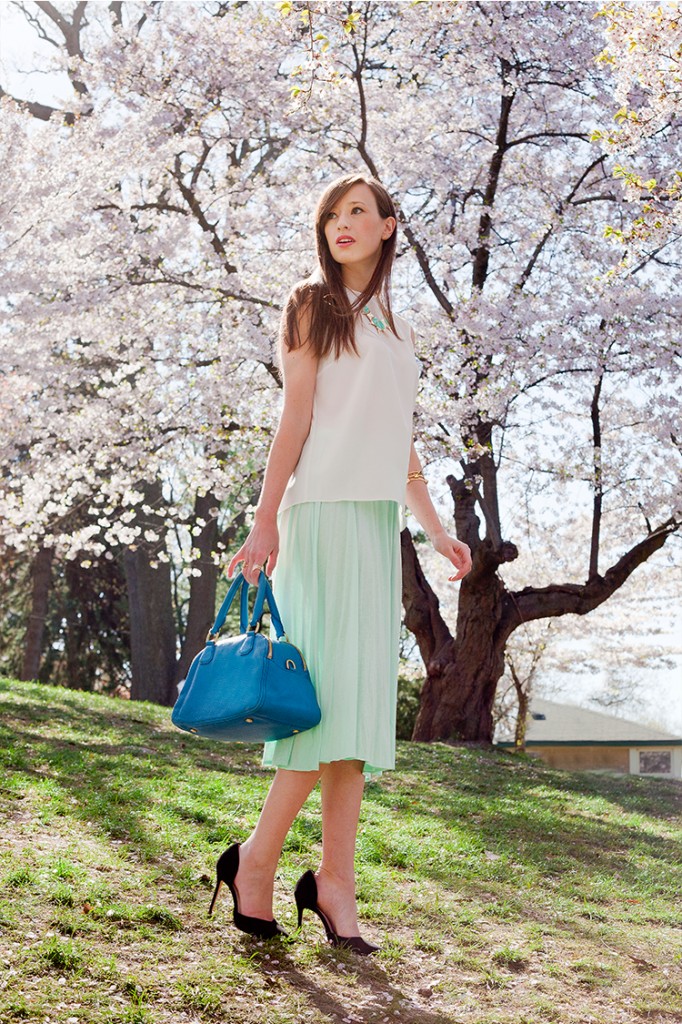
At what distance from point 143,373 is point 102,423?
765 millimetres

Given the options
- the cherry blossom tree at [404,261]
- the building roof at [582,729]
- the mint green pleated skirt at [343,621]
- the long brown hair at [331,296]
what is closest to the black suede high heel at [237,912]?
the mint green pleated skirt at [343,621]

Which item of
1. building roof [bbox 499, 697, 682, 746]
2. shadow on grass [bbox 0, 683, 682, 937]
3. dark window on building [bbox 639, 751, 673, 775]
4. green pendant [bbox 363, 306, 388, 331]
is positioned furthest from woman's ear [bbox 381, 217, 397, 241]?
dark window on building [bbox 639, 751, 673, 775]

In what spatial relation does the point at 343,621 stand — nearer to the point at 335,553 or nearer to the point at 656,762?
the point at 335,553

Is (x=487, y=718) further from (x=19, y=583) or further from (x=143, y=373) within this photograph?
(x=19, y=583)

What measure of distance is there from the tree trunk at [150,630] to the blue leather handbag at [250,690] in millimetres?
12307

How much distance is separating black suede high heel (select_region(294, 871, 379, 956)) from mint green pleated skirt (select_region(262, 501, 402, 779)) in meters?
0.33

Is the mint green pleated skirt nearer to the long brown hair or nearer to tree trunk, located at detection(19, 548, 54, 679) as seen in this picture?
the long brown hair

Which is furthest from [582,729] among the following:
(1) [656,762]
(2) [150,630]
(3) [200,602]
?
(2) [150,630]

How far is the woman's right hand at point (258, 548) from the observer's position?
260 centimetres

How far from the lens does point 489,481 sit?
9.50 m

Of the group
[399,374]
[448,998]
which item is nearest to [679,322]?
[399,374]

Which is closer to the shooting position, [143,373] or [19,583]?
[143,373]

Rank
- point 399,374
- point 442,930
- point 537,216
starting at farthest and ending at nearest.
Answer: point 537,216 → point 442,930 → point 399,374

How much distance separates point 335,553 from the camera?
267cm
